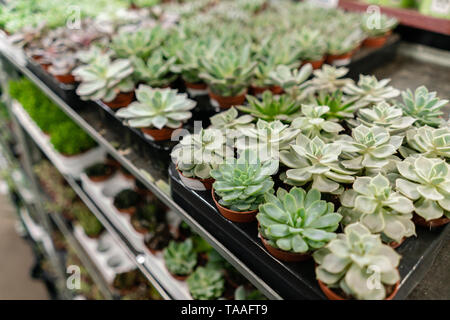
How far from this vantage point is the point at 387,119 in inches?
32.8

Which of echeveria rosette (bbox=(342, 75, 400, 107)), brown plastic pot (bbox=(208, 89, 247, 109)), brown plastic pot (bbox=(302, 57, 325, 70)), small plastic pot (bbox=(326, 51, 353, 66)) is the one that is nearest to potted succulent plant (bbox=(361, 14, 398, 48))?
small plastic pot (bbox=(326, 51, 353, 66))

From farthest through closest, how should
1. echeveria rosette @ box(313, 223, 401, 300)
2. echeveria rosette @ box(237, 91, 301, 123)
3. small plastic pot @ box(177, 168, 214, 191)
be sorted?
echeveria rosette @ box(237, 91, 301, 123)
small plastic pot @ box(177, 168, 214, 191)
echeveria rosette @ box(313, 223, 401, 300)

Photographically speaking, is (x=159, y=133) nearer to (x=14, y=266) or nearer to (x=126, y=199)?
(x=126, y=199)

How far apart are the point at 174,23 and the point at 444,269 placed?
5.41 ft

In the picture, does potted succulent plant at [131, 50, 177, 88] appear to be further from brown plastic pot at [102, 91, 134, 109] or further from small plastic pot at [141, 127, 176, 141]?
small plastic pot at [141, 127, 176, 141]

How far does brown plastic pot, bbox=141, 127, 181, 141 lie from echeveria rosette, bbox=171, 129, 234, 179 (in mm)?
233

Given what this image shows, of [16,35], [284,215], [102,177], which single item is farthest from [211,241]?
[16,35]

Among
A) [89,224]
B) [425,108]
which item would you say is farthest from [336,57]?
[89,224]

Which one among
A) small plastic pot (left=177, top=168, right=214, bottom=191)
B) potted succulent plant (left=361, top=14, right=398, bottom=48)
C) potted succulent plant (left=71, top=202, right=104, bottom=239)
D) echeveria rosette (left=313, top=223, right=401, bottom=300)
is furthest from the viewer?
potted succulent plant (left=71, top=202, right=104, bottom=239)

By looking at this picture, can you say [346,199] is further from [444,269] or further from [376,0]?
[376,0]

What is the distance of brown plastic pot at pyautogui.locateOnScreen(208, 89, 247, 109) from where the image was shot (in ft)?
3.79

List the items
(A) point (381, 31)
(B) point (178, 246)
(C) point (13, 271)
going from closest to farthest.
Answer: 1. (B) point (178, 246)
2. (A) point (381, 31)
3. (C) point (13, 271)

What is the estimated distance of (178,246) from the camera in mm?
1271

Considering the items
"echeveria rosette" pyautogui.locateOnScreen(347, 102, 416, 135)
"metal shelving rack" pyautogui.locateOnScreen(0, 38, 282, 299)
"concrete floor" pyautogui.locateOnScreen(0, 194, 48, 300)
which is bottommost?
"concrete floor" pyautogui.locateOnScreen(0, 194, 48, 300)
